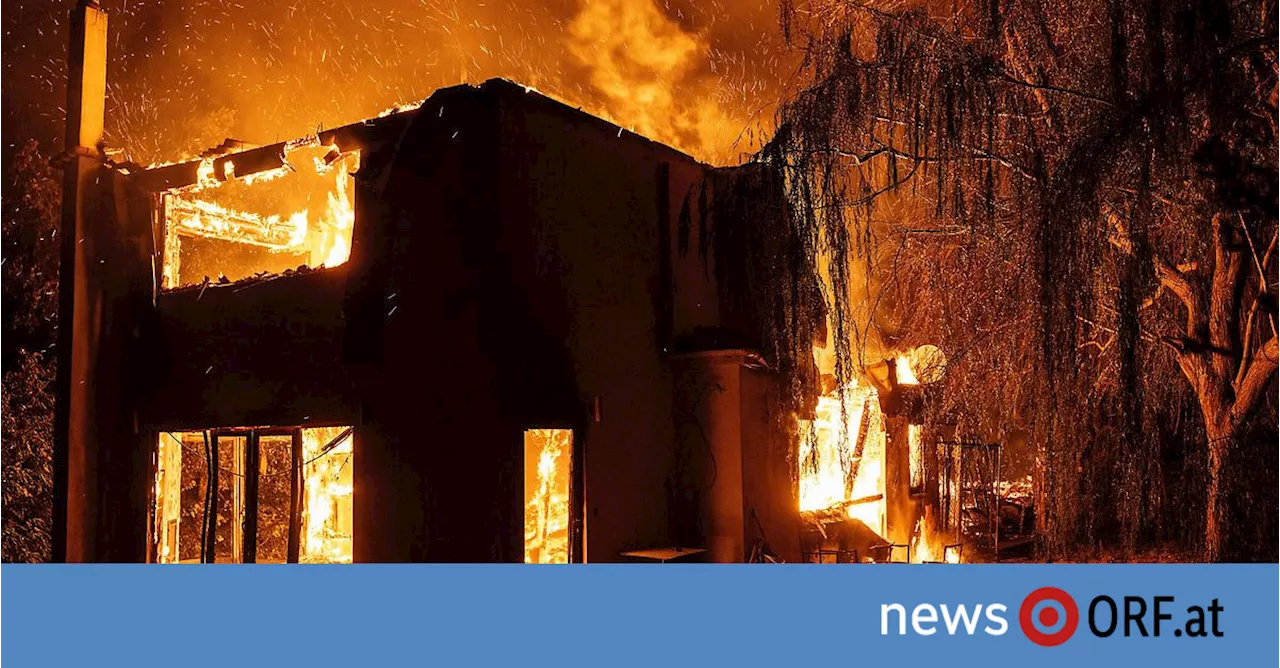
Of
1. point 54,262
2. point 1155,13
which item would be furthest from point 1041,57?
point 54,262

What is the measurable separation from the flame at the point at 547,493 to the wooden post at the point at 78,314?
226 inches

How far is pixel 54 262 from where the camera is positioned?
2177 cm

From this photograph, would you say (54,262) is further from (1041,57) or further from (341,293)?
(1041,57)

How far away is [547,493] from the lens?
10.5 m

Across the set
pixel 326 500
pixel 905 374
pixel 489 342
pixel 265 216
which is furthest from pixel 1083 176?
pixel 265 216

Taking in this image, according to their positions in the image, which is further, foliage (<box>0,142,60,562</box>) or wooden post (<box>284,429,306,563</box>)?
foliage (<box>0,142,60,562</box>)

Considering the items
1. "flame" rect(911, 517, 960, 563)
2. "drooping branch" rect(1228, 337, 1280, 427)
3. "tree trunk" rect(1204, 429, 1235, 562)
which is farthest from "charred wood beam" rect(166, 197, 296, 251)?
"drooping branch" rect(1228, 337, 1280, 427)

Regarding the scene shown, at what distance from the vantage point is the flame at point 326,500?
10758mm

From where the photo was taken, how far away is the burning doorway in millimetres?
10828

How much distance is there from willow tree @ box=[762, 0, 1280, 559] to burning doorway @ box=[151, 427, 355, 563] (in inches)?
219

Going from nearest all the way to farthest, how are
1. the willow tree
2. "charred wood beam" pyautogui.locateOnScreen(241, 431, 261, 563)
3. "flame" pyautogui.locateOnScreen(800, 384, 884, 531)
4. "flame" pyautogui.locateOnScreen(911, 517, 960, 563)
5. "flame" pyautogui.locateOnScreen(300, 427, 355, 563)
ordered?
the willow tree, "flame" pyautogui.locateOnScreen(300, 427, 355, 563), "charred wood beam" pyautogui.locateOnScreen(241, 431, 261, 563), "flame" pyautogui.locateOnScreen(800, 384, 884, 531), "flame" pyautogui.locateOnScreen(911, 517, 960, 563)

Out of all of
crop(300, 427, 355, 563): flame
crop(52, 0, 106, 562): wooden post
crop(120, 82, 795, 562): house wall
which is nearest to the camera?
crop(120, 82, 795, 562): house wall

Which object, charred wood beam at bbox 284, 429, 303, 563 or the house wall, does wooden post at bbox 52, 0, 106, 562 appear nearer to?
the house wall
